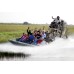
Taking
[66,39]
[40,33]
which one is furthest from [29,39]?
[66,39]

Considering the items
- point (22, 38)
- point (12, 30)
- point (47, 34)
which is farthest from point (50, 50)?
point (12, 30)

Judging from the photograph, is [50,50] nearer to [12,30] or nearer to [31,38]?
[31,38]

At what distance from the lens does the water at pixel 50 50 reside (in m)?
4.62

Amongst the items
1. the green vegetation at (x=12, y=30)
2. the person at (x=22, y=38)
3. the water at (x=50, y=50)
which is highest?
the green vegetation at (x=12, y=30)

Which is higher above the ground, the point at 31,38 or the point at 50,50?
the point at 31,38

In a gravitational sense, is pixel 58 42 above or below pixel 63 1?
below

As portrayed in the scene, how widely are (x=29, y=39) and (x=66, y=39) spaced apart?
1.56 ft

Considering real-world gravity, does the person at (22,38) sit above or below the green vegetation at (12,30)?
below

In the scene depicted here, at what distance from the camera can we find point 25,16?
185 inches

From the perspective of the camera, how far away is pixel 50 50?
15.2 feet
